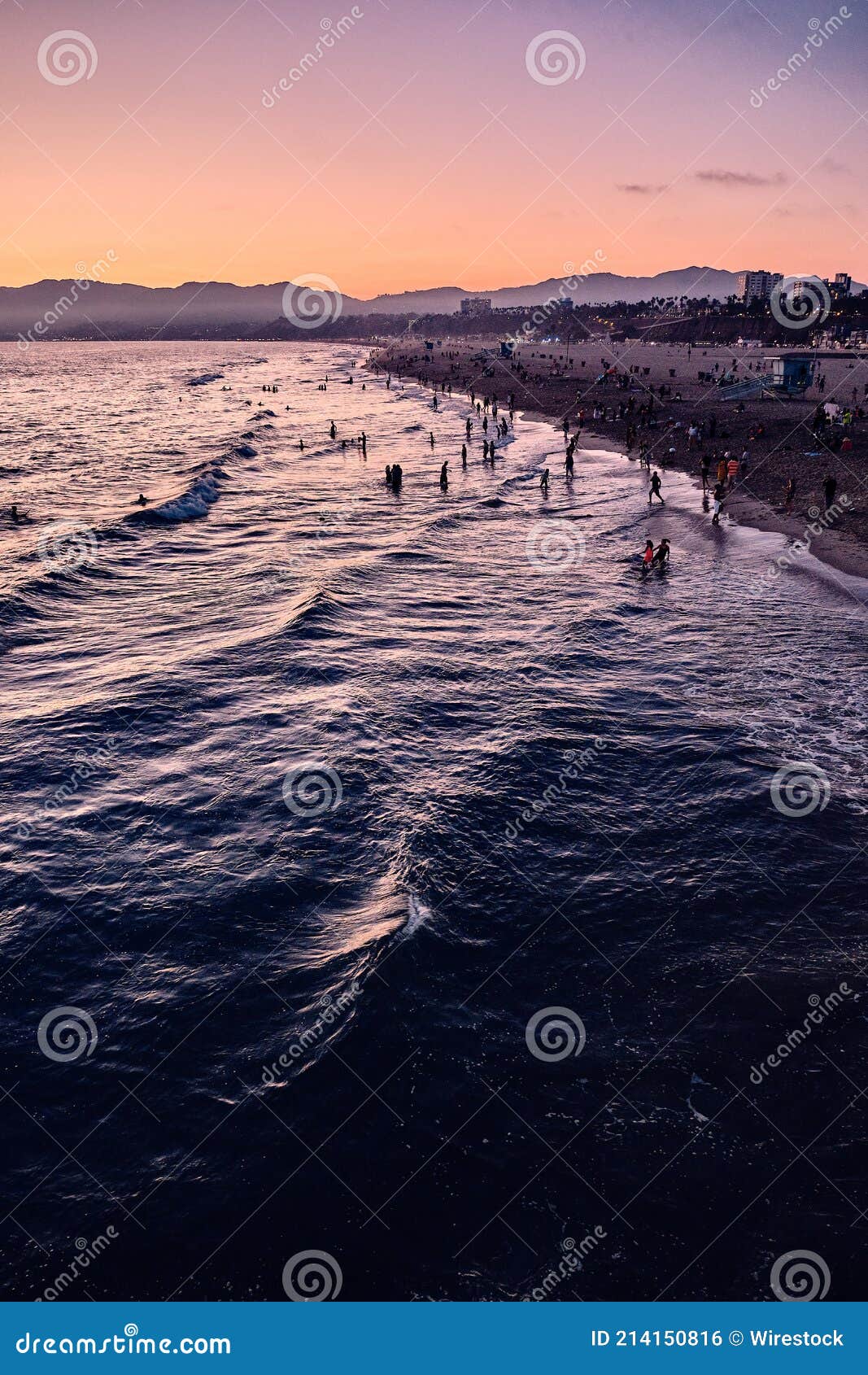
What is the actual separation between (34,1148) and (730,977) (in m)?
11.2

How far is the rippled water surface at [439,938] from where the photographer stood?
377 inches

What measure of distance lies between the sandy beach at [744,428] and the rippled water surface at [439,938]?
9.49 m

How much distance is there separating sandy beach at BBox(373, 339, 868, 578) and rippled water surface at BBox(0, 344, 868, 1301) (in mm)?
9493

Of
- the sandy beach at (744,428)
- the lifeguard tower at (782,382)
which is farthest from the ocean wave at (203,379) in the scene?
the lifeguard tower at (782,382)

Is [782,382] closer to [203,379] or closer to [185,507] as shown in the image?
[185,507]

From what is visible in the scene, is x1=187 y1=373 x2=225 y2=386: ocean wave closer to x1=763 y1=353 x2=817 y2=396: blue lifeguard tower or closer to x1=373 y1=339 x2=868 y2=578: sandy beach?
x1=373 y1=339 x2=868 y2=578: sandy beach

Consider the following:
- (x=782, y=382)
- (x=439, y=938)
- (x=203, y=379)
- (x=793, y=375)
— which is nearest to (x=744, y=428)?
(x=793, y=375)

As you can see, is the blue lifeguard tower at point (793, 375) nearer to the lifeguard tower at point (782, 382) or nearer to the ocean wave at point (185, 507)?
the lifeguard tower at point (782, 382)

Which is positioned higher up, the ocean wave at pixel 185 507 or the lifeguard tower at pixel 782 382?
the lifeguard tower at pixel 782 382

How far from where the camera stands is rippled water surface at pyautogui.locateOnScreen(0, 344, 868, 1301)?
377 inches

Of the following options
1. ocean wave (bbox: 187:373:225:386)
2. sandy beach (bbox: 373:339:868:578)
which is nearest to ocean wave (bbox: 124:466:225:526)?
sandy beach (bbox: 373:339:868:578)

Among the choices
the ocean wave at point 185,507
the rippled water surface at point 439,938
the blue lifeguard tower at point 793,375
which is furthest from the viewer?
the blue lifeguard tower at point 793,375

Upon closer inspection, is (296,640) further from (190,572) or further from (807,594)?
(807,594)

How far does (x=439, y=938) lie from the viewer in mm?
14000
